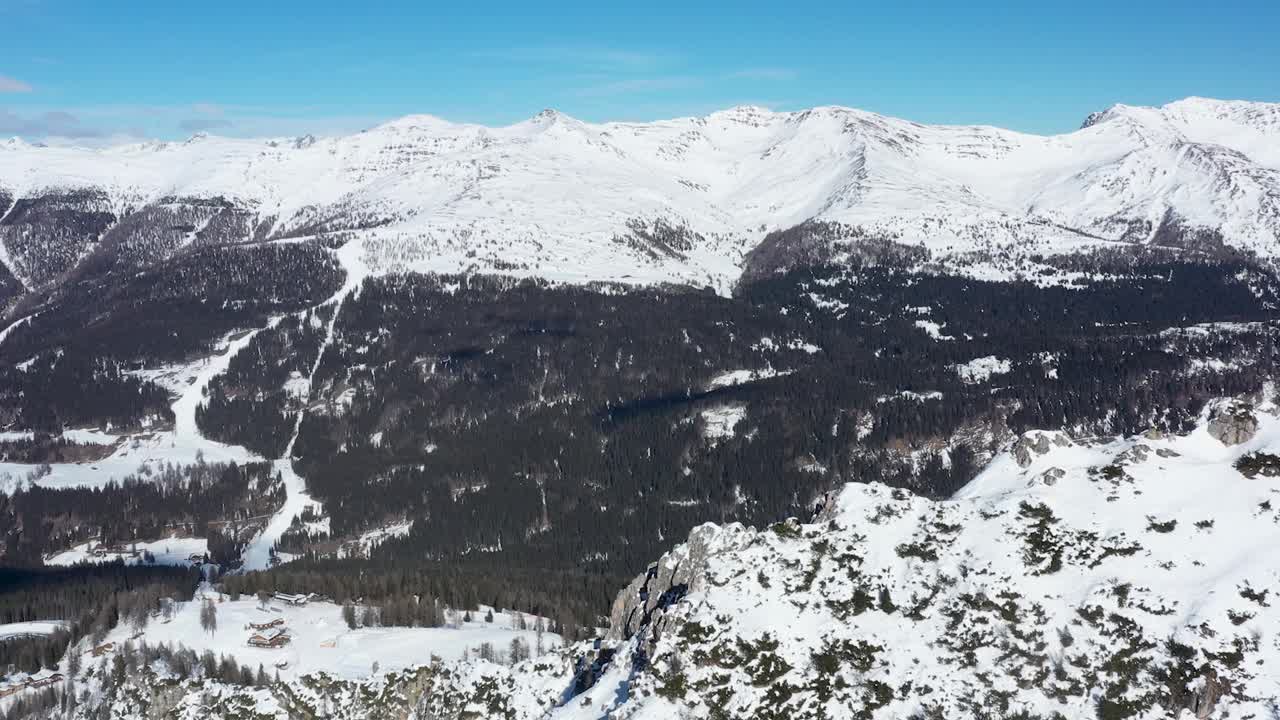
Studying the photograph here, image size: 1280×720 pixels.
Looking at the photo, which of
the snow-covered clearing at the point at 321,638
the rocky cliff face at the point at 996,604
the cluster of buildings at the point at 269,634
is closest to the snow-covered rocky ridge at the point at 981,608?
the rocky cliff face at the point at 996,604

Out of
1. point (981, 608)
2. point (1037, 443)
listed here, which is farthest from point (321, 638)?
point (1037, 443)

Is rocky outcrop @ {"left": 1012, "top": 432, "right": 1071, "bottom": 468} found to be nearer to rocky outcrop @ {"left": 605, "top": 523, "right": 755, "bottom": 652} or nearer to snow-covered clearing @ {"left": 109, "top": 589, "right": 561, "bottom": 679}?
rocky outcrop @ {"left": 605, "top": 523, "right": 755, "bottom": 652}

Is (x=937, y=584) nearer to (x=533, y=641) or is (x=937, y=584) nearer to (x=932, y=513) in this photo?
(x=932, y=513)

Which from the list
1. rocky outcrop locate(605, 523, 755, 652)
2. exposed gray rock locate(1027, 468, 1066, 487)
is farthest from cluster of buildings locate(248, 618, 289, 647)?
exposed gray rock locate(1027, 468, 1066, 487)

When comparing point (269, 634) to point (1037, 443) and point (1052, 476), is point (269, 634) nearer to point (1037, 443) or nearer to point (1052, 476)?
point (1037, 443)

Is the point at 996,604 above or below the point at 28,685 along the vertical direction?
above

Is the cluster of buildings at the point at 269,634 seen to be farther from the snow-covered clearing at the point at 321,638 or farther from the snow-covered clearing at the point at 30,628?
the snow-covered clearing at the point at 30,628
